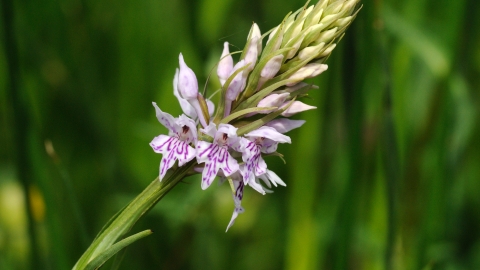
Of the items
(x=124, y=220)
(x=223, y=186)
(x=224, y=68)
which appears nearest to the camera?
(x=124, y=220)

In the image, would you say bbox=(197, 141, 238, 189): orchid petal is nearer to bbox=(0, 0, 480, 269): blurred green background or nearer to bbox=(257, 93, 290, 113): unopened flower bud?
bbox=(257, 93, 290, 113): unopened flower bud

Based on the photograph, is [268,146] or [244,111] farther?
[268,146]

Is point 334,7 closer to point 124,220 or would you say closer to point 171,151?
point 171,151

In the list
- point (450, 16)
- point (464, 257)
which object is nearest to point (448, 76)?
point (450, 16)

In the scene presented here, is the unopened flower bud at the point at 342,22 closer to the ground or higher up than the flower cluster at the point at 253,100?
higher up

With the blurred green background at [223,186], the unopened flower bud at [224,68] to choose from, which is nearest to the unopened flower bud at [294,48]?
the unopened flower bud at [224,68]

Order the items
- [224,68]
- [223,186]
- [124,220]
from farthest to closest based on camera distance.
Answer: [223,186] < [224,68] < [124,220]

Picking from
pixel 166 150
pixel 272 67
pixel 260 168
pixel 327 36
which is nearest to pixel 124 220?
pixel 166 150

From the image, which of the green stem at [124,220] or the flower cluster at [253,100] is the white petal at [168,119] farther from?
the green stem at [124,220]
